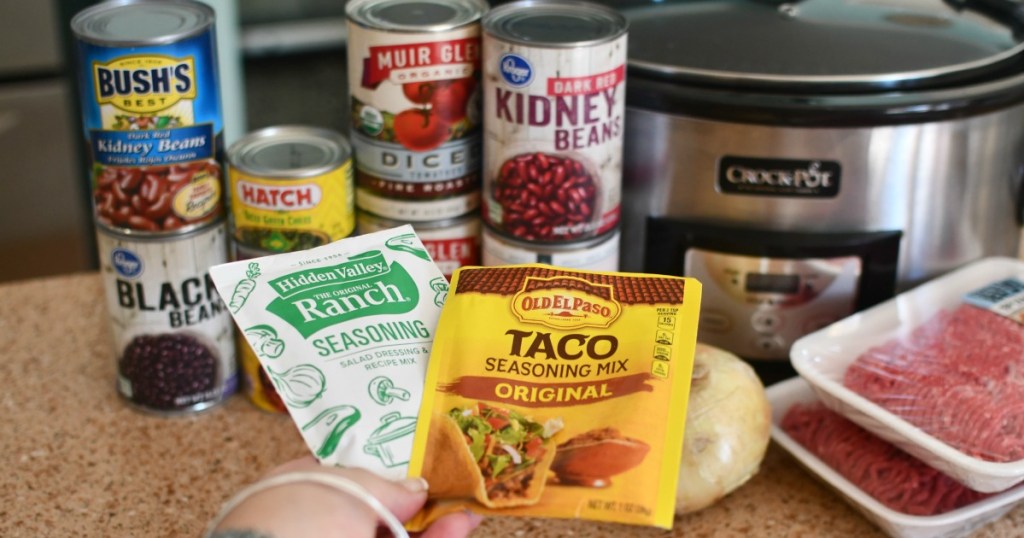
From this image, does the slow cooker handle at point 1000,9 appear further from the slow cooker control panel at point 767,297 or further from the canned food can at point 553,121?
the canned food can at point 553,121

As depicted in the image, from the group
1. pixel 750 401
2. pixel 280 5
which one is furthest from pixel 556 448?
pixel 280 5

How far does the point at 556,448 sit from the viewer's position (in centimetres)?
85

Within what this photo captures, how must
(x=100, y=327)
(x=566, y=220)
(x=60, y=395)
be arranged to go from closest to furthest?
(x=566, y=220) → (x=60, y=395) → (x=100, y=327)

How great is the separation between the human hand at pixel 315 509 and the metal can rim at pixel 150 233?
408 mm

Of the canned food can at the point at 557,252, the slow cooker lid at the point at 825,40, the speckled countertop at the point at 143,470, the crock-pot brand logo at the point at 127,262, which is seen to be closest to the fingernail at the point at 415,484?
the speckled countertop at the point at 143,470

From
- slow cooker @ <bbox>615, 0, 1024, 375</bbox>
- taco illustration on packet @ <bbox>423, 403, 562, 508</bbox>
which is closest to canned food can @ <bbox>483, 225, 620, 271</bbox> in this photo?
slow cooker @ <bbox>615, 0, 1024, 375</bbox>

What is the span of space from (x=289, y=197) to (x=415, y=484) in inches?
16.2

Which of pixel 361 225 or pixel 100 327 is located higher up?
pixel 361 225

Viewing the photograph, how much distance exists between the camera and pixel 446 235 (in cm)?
121

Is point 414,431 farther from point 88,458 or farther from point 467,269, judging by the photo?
point 88,458

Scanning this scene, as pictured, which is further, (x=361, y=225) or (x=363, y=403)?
(x=361, y=225)

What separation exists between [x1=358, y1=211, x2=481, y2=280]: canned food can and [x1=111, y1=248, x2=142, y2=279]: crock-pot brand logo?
0.23 metres

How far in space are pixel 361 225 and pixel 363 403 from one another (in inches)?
16.3

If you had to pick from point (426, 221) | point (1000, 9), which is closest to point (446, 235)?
point (426, 221)
